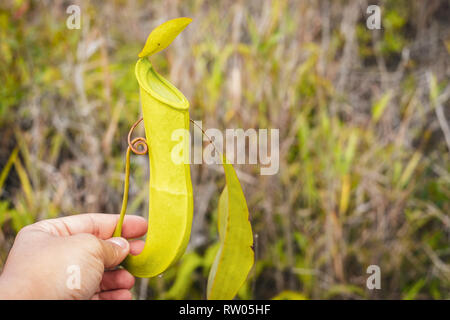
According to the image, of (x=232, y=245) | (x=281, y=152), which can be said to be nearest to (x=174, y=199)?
(x=232, y=245)

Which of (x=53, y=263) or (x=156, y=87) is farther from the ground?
(x=156, y=87)

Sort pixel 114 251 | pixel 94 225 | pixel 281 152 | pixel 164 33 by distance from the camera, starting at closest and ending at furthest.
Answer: pixel 164 33 → pixel 114 251 → pixel 94 225 → pixel 281 152

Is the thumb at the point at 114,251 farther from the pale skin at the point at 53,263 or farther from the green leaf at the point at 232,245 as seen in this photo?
the green leaf at the point at 232,245

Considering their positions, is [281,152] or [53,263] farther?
[281,152]

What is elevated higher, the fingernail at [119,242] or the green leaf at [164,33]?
the green leaf at [164,33]

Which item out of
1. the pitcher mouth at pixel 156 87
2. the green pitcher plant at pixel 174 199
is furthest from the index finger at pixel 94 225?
the pitcher mouth at pixel 156 87

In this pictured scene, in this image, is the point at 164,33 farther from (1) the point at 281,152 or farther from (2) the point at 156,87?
(1) the point at 281,152
